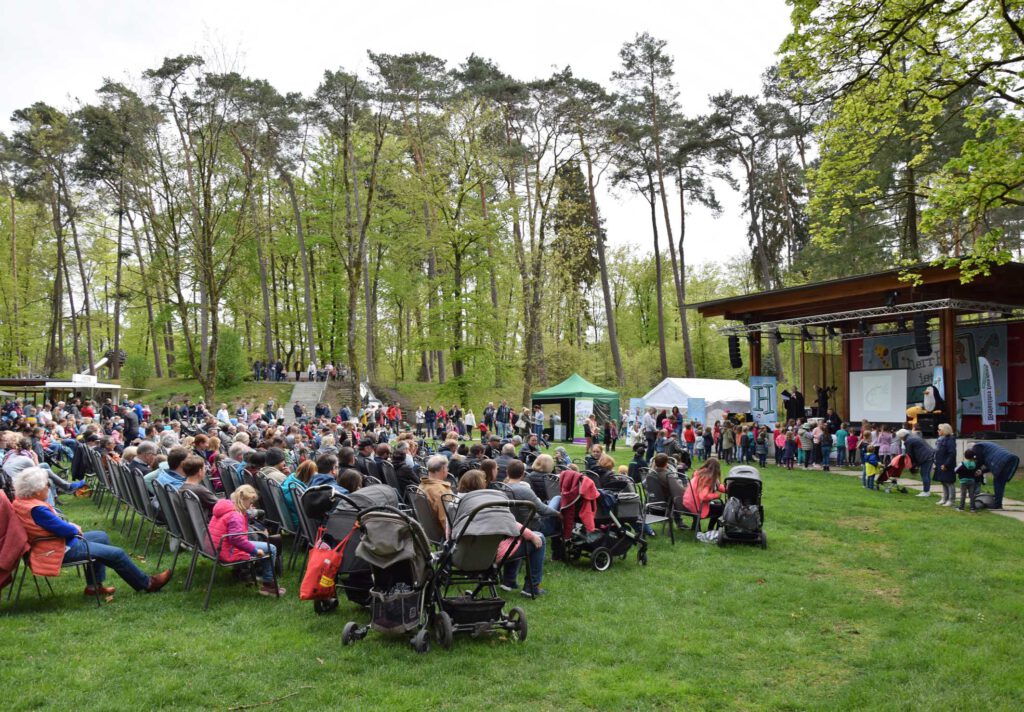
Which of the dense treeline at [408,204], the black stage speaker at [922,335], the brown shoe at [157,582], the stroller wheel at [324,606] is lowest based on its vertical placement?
the stroller wheel at [324,606]

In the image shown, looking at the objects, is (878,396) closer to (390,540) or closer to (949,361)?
(949,361)

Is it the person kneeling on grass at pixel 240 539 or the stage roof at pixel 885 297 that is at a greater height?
the stage roof at pixel 885 297

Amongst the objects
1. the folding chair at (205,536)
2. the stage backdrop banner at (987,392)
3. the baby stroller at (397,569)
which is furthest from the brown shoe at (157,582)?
the stage backdrop banner at (987,392)

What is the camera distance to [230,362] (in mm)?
29922

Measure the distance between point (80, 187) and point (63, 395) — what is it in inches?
322

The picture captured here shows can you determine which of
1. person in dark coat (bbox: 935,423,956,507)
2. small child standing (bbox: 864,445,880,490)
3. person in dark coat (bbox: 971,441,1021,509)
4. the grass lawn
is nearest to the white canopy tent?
small child standing (bbox: 864,445,880,490)

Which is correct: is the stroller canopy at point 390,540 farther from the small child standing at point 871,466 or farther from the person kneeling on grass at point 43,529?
the small child standing at point 871,466

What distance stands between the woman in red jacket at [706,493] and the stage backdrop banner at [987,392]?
11.4 meters

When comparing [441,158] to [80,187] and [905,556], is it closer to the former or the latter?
[80,187]

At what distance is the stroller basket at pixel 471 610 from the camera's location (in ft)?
14.9

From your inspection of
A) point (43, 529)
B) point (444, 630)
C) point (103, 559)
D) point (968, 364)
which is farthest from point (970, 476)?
point (43, 529)

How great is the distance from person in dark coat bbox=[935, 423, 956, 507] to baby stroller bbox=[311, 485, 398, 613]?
28.2 ft

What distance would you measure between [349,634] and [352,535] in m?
0.64

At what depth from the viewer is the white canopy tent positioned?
68.7 ft
